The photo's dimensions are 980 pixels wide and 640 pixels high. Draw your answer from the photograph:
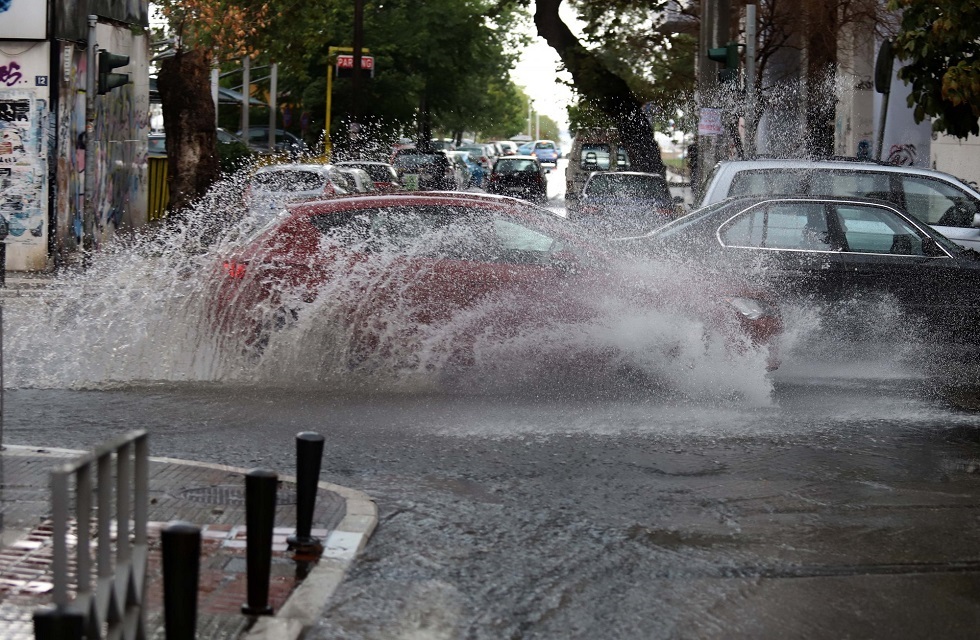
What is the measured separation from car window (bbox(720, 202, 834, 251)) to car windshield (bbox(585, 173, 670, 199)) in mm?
13833

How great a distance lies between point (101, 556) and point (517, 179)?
4125 cm

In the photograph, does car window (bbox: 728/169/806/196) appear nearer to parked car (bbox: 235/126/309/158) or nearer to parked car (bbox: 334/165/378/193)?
parked car (bbox: 334/165/378/193)

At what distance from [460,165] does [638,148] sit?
15.6m

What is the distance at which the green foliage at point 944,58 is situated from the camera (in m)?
15.8

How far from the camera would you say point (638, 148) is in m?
33.3

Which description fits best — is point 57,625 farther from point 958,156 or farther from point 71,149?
point 958,156

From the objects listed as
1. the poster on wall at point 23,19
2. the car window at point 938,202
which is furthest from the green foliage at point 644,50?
the car window at point 938,202

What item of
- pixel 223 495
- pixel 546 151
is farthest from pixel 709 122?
pixel 546 151

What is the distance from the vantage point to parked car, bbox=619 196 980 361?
12250 millimetres

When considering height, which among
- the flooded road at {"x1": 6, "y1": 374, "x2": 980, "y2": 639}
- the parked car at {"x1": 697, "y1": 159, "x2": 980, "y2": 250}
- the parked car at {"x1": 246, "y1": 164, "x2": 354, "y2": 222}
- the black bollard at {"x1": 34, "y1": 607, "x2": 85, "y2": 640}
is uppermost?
the parked car at {"x1": 697, "y1": 159, "x2": 980, "y2": 250}

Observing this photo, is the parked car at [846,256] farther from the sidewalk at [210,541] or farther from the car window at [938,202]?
the sidewalk at [210,541]

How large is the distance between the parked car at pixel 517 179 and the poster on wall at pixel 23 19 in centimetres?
2462

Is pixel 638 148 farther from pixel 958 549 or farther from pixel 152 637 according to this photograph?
pixel 152 637

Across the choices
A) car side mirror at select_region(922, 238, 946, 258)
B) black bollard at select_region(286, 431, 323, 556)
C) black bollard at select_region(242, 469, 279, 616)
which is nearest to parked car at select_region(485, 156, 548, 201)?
car side mirror at select_region(922, 238, 946, 258)
